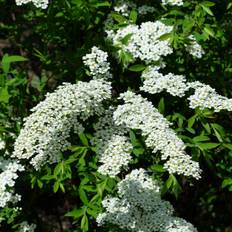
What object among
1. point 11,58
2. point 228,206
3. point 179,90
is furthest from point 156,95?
point 228,206

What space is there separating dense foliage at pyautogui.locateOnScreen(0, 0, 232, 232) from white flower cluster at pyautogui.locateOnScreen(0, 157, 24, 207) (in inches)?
0.4

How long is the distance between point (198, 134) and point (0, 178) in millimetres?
1889

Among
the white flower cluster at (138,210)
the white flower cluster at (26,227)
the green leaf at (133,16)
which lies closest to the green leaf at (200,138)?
the white flower cluster at (138,210)

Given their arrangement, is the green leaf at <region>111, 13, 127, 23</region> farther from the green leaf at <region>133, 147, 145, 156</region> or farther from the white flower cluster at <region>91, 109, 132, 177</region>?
the green leaf at <region>133, 147, 145, 156</region>

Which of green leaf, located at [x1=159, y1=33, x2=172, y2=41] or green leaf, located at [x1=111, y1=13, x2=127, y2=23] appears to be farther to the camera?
green leaf, located at [x1=111, y1=13, x2=127, y2=23]

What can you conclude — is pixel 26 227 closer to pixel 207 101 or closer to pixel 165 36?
pixel 207 101

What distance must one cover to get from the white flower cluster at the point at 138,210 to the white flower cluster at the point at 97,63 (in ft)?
3.59

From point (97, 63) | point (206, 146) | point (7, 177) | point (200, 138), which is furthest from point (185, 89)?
point (7, 177)

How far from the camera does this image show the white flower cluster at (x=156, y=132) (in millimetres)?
4625

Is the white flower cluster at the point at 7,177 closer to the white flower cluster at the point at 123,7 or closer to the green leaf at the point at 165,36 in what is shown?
the green leaf at the point at 165,36

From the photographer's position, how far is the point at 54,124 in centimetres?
477

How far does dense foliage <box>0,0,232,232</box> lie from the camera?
4.82m

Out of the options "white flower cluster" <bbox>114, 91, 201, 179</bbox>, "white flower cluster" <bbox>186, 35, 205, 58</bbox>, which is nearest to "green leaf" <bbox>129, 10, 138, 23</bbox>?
"white flower cluster" <bbox>186, 35, 205, 58</bbox>

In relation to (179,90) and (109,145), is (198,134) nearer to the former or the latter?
(179,90)
